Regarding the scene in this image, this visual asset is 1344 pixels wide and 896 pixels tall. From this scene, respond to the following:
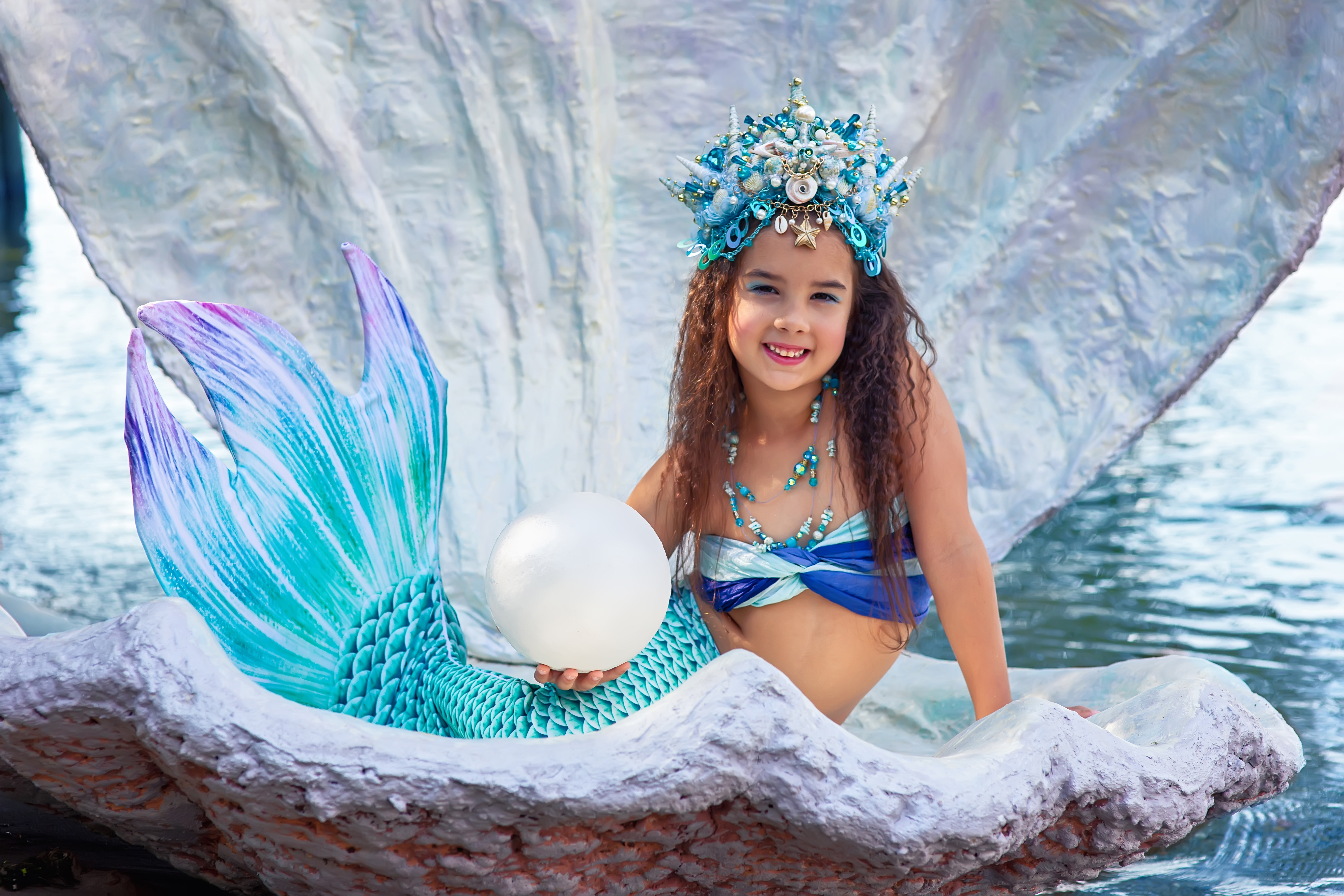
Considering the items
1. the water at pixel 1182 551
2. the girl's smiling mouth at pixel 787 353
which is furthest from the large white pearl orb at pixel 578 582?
the water at pixel 1182 551

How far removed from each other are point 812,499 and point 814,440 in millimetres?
68

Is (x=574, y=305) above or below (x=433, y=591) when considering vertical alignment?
above

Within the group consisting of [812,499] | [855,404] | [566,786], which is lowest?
[566,786]

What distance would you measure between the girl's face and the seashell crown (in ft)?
0.04

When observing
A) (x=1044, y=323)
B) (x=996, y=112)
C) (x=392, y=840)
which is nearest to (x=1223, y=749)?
(x=392, y=840)

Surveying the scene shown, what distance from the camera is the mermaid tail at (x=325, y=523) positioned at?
100 cm

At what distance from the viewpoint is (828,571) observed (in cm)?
137

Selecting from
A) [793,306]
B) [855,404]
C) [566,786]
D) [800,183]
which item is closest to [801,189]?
[800,183]

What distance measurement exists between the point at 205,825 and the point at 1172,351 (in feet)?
4.76

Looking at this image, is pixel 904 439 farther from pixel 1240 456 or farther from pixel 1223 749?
pixel 1240 456

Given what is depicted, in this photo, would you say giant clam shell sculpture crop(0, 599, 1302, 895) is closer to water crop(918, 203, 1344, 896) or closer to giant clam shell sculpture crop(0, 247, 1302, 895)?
giant clam shell sculpture crop(0, 247, 1302, 895)

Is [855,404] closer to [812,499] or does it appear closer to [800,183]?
[812,499]

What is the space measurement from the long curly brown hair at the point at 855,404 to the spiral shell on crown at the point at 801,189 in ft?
0.35

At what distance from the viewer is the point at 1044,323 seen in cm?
189
